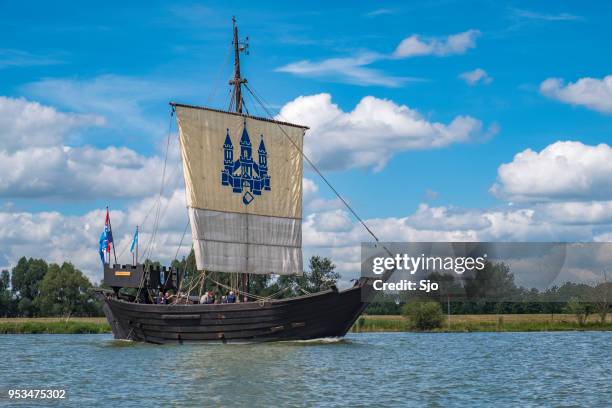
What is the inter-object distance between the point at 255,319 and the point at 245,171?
1076cm

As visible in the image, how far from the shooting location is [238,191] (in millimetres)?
53938

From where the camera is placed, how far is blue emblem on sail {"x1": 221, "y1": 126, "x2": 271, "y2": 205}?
2119 inches

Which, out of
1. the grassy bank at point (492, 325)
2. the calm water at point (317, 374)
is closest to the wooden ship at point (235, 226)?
the calm water at point (317, 374)

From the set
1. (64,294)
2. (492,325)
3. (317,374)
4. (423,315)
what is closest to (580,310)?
(492,325)

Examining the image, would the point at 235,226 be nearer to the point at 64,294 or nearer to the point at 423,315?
the point at 423,315

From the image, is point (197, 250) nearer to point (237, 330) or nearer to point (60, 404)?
point (237, 330)

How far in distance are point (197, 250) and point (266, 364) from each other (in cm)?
1652

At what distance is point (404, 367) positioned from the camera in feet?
124

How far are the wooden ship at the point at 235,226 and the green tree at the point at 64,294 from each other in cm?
5217

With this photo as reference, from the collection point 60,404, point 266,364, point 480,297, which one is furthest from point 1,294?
point 60,404

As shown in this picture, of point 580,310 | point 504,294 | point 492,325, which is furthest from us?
point 504,294

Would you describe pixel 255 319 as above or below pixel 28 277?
below

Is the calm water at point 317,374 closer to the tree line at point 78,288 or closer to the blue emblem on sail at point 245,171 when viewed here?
the blue emblem on sail at point 245,171

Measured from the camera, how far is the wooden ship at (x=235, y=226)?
49.2m
